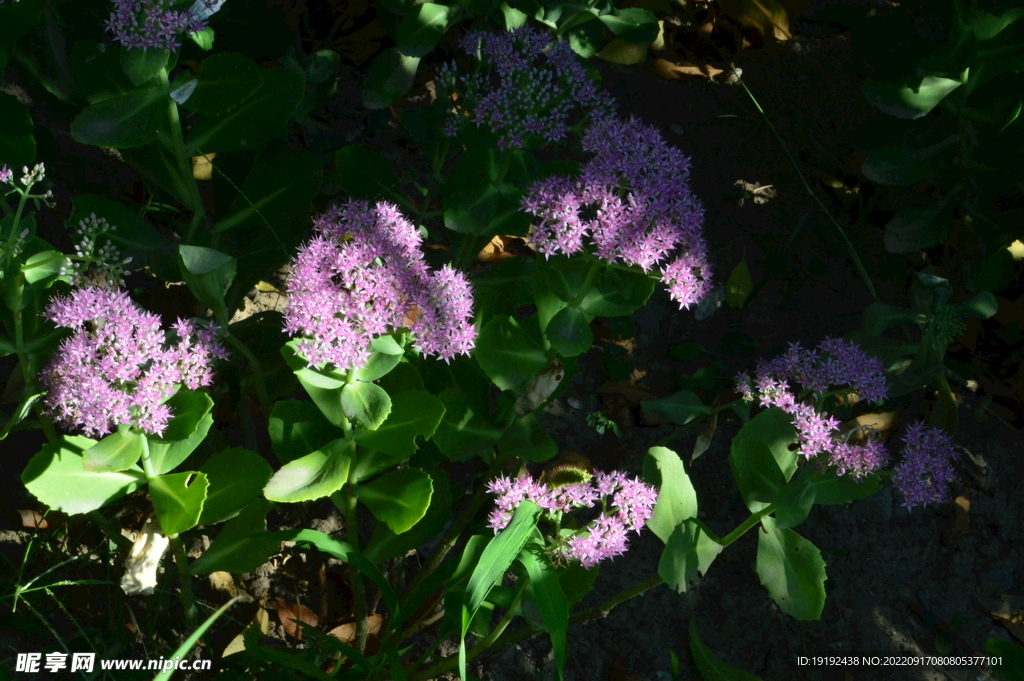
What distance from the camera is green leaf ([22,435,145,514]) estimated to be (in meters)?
1.38

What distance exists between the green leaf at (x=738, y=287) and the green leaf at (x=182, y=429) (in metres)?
1.42

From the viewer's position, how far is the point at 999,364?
234 cm

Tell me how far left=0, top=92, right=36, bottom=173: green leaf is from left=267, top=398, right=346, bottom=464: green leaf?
0.70 m

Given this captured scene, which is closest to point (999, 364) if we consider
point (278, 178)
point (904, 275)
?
point (904, 275)

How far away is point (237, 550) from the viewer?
1594 mm

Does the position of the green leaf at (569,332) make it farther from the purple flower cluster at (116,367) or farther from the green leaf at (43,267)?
the green leaf at (43,267)

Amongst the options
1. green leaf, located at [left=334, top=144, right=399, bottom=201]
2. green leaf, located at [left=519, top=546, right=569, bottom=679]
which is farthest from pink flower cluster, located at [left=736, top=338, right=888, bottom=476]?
green leaf, located at [left=334, top=144, right=399, bottom=201]

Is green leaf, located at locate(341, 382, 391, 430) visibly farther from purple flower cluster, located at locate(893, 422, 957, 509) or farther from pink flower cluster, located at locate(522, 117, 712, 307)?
purple flower cluster, located at locate(893, 422, 957, 509)

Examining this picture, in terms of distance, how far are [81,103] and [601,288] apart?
1.19 metres

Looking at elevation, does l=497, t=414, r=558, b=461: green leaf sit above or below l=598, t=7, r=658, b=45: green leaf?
below

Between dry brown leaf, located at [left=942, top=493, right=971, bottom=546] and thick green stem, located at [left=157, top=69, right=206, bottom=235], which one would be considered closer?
thick green stem, located at [left=157, top=69, right=206, bottom=235]

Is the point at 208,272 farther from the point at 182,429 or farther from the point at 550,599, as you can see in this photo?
the point at 550,599

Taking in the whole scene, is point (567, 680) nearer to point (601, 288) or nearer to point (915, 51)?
point (601, 288)

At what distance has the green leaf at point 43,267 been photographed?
142 centimetres
